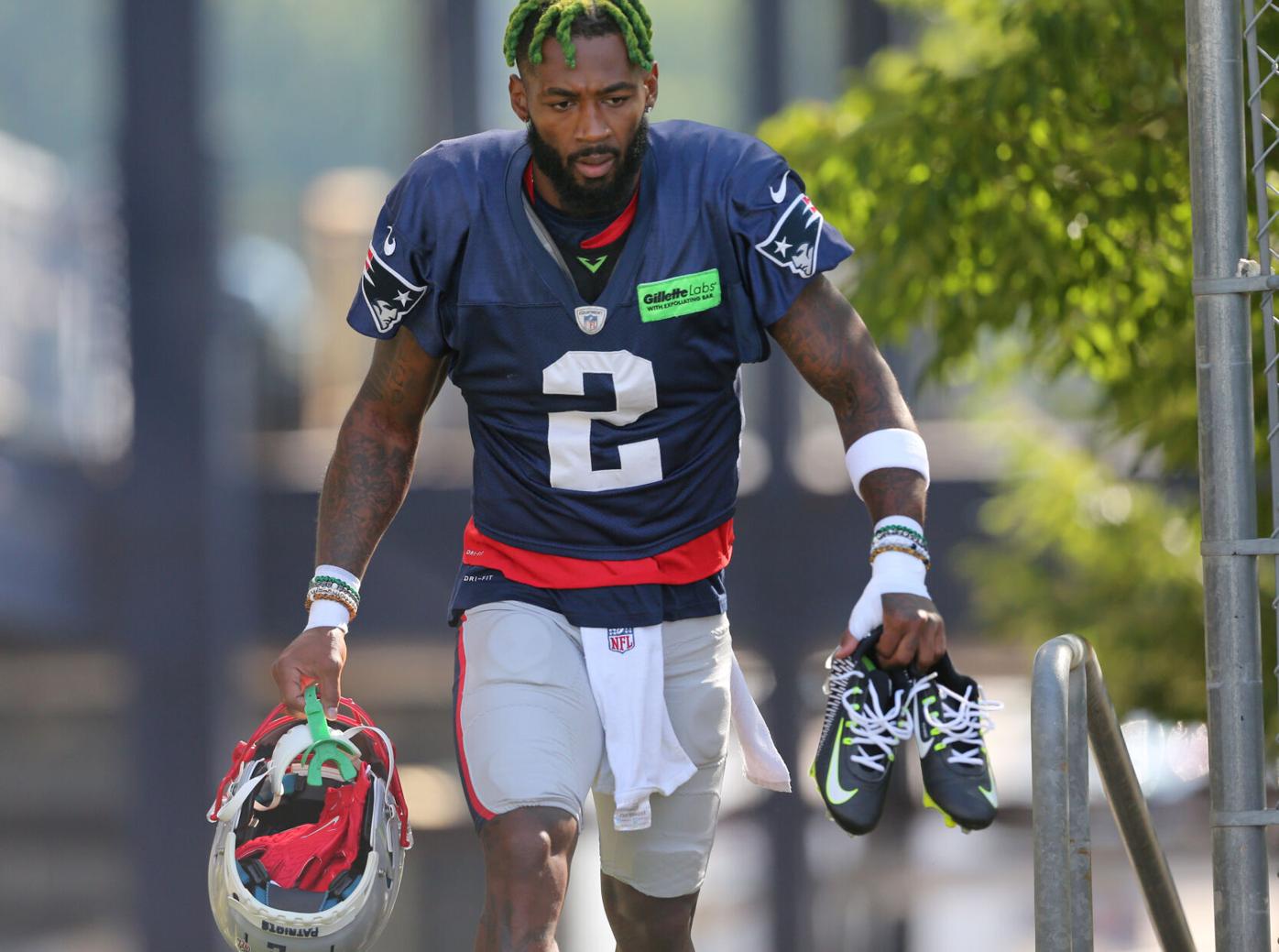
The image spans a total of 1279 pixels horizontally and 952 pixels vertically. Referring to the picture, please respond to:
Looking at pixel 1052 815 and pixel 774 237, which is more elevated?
pixel 774 237

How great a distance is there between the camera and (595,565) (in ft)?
13.5

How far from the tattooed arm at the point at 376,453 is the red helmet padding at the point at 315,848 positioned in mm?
411

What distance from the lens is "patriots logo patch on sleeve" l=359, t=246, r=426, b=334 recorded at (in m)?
4.05

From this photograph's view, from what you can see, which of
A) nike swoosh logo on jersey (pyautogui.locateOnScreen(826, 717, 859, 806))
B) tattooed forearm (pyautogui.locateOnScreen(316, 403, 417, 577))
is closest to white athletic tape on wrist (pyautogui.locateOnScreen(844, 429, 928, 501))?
nike swoosh logo on jersey (pyautogui.locateOnScreen(826, 717, 859, 806))

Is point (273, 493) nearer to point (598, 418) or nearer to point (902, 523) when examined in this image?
point (598, 418)

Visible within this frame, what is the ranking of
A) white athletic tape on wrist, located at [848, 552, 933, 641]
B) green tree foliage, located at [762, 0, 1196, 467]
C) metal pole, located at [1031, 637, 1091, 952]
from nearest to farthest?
metal pole, located at [1031, 637, 1091, 952], white athletic tape on wrist, located at [848, 552, 933, 641], green tree foliage, located at [762, 0, 1196, 467]

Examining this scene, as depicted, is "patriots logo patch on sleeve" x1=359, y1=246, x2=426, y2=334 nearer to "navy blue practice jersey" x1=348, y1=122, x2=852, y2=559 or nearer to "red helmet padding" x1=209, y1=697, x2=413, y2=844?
"navy blue practice jersey" x1=348, y1=122, x2=852, y2=559

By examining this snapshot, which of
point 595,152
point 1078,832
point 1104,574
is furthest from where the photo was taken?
point 1104,574

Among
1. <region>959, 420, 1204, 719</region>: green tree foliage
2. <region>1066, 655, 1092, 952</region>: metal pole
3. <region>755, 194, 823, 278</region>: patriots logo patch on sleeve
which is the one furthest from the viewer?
<region>959, 420, 1204, 719</region>: green tree foliage

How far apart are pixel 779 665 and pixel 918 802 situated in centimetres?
152

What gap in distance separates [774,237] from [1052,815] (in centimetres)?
132

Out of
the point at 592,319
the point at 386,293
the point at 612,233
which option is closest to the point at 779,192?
the point at 612,233

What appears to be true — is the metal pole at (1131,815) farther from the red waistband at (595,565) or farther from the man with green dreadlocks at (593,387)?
the red waistband at (595,565)

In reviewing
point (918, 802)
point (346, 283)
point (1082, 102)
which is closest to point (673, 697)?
point (1082, 102)
